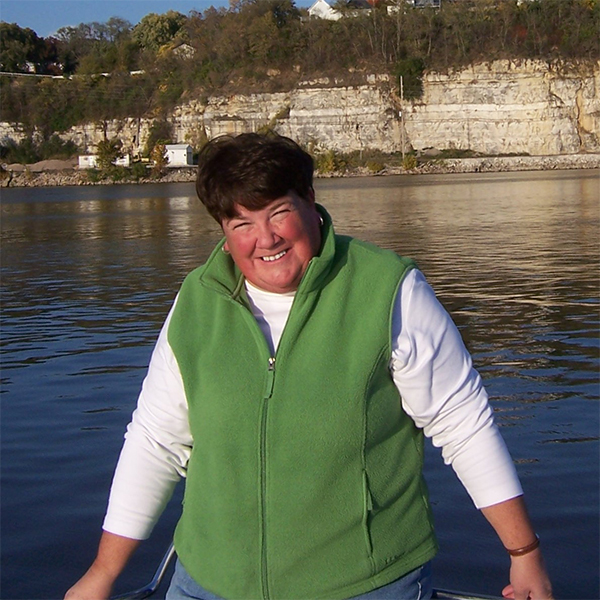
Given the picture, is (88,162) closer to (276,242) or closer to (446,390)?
(276,242)

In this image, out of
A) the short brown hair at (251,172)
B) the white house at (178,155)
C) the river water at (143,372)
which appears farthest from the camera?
the white house at (178,155)

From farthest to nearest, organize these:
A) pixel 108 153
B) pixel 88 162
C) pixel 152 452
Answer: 1. pixel 88 162
2. pixel 108 153
3. pixel 152 452

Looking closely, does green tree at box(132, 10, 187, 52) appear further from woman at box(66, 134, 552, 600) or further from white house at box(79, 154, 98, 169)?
woman at box(66, 134, 552, 600)

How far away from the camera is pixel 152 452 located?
7.83 feet

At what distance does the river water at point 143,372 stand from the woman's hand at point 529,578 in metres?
2.14

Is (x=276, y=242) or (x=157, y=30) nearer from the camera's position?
(x=276, y=242)

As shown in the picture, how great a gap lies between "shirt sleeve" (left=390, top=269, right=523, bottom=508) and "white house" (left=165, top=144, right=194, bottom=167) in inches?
3677

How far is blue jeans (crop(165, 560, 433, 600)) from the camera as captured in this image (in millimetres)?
2203

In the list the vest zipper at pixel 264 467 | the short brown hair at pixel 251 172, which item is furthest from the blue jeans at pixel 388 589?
the short brown hair at pixel 251 172

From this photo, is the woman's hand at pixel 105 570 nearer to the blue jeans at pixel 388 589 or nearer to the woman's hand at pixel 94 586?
the woman's hand at pixel 94 586

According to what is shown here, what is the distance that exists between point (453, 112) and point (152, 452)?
87.1m

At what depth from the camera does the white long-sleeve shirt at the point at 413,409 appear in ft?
7.14

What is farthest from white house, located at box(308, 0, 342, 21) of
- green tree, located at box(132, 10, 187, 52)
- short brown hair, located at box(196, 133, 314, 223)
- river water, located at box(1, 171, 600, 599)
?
short brown hair, located at box(196, 133, 314, 223)

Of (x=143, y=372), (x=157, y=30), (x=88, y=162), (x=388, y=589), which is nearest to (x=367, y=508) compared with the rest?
(x=388, y=589)
